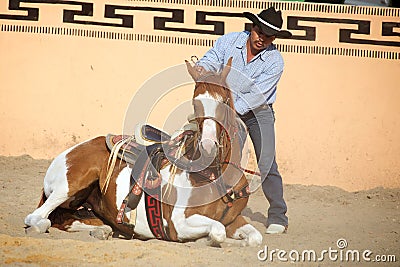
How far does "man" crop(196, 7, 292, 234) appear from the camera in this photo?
19.4ft

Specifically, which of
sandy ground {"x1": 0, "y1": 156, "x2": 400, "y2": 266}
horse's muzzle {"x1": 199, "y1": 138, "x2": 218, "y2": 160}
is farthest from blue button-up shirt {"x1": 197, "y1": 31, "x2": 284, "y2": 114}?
sandy ground {"x1": 0, "y1": 156, "x2": 400, "y2": 266}

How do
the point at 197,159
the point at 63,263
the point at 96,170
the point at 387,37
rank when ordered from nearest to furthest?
the point at 63,263, the point at 197,159, the point at 96,170, the point at 387,37

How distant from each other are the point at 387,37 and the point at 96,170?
13.0 feet

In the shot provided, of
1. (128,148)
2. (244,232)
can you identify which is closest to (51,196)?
(128,148)

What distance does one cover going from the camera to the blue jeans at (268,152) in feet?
20.4

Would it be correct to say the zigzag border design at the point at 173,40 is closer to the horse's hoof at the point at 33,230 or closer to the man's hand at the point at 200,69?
the man's hand at the point at 200,69

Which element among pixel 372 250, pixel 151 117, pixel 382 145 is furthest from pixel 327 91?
pixel 372 250

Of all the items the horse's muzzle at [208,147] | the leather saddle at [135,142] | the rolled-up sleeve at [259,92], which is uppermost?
the rolled-up sleeve at [259,92]

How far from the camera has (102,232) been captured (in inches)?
230

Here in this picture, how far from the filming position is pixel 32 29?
8.70 metres

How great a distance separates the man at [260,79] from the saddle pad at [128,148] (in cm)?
87

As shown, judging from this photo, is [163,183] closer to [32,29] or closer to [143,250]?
[143,250]

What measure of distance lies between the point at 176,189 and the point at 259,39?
1.44 meters

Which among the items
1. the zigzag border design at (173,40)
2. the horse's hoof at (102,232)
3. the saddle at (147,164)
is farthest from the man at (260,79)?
the zigzag border design at (173,40)
